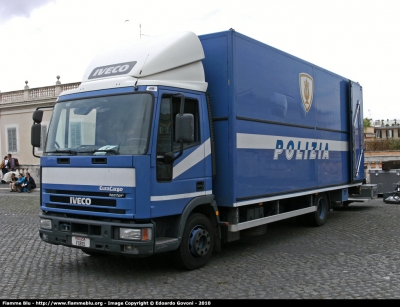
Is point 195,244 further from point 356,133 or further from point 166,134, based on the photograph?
point 356,133

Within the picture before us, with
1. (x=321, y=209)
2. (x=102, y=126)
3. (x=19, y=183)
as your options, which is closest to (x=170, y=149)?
(x=102, y=126)

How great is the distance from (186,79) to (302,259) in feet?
11.4

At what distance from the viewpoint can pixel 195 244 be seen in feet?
22.3

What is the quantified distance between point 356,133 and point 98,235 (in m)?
8.63

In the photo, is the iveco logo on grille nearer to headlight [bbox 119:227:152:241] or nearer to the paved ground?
headlight [bbox 119:227:152:241]

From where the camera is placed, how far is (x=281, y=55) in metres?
8.94

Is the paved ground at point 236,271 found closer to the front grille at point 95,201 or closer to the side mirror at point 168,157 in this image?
the front grille at point 95,201

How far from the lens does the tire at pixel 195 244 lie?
6660 mm

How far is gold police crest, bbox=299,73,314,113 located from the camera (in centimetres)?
968

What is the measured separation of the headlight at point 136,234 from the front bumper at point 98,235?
40mm

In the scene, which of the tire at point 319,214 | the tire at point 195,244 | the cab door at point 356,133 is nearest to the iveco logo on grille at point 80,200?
the tire at point 195,244

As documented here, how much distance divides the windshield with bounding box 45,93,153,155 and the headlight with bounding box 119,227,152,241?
99cm

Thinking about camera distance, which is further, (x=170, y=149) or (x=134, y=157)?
(x=170, y=149)

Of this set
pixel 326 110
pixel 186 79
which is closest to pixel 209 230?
pixel 186 79
